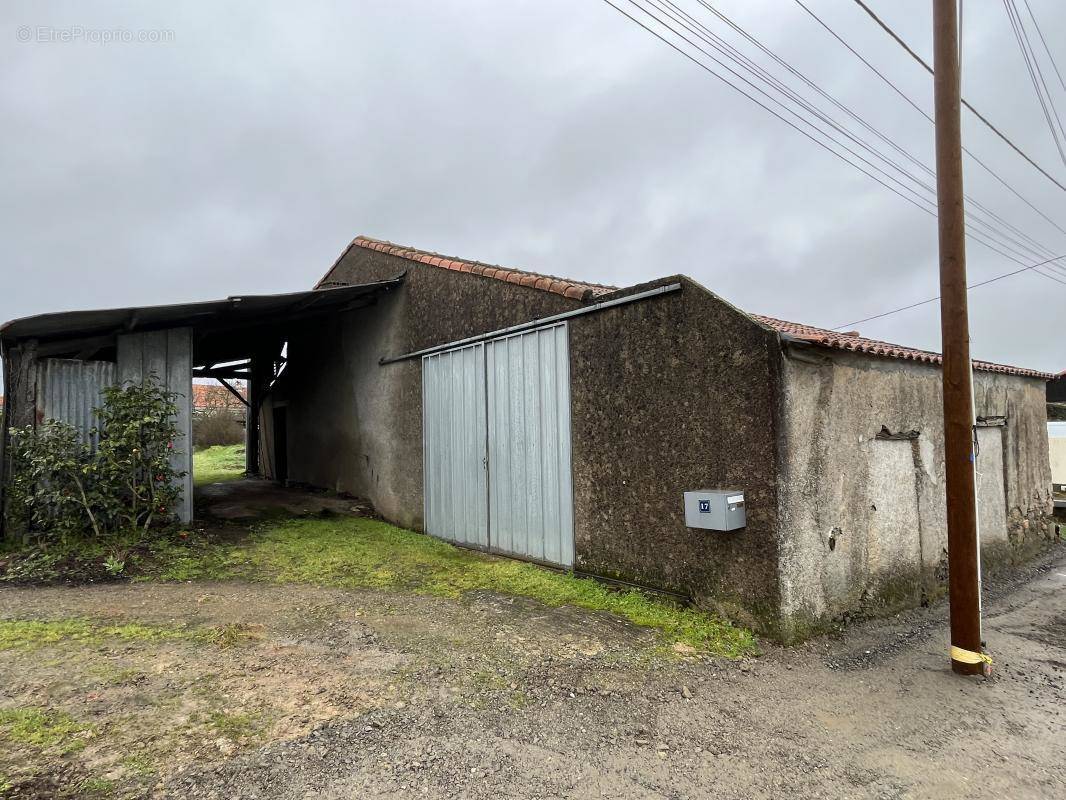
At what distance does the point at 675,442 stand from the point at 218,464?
59.4 feet

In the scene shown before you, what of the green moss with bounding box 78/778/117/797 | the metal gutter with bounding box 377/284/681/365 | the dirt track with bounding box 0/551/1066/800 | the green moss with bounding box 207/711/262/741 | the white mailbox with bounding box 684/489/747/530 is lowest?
the dirt track with bounding box 0/551/1066/800

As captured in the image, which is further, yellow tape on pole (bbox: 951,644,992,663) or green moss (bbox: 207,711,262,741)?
yellow tape on pole (bbox: 951,644,992,663)

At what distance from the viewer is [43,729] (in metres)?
3.02

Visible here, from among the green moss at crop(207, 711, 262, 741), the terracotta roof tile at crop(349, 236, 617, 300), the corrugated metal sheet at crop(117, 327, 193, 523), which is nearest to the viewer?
the green moss at crop(207, 711, 262, 741)

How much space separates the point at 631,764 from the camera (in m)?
2.93

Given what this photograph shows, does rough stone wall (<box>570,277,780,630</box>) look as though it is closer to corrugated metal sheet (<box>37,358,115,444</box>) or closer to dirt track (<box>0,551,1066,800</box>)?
dirt track (<box>0,551,1066,800</box>)

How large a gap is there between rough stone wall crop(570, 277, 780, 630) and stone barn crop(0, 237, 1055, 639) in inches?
0.7

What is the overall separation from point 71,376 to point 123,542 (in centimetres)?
220

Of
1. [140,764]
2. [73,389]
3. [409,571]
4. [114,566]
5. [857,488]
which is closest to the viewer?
[140,764]

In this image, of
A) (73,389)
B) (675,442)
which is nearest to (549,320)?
(675,442)

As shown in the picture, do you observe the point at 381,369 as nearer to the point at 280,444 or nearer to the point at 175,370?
the point at 175,370

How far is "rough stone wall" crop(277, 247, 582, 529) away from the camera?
24.7ft

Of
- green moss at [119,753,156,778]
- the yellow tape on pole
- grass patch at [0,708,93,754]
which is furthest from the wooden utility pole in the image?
grass patch at [0,708,93,754]

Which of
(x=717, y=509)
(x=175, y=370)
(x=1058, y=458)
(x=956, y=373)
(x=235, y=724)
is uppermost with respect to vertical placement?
(x=175, y=370)
